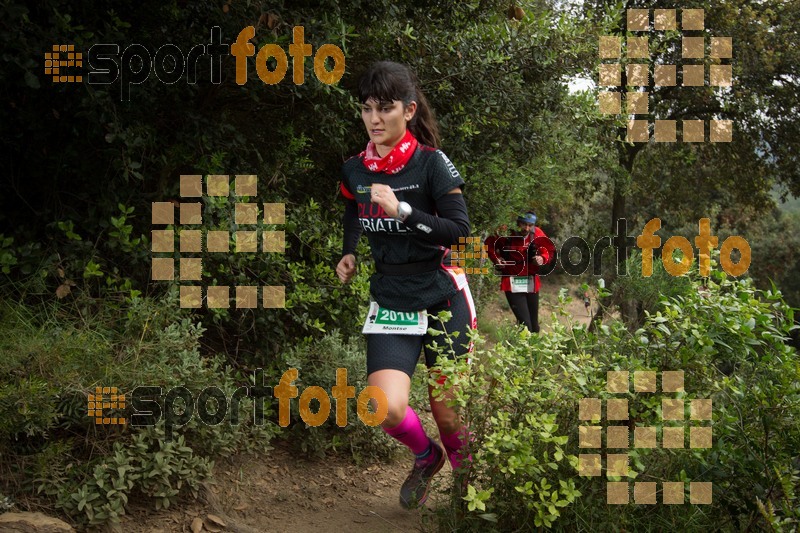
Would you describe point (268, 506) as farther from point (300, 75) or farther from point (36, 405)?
point (300, 75)

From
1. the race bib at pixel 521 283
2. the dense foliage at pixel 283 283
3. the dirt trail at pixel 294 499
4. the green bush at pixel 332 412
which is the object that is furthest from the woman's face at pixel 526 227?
the dirt trail at pixel 294 499

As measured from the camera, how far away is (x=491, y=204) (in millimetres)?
7125

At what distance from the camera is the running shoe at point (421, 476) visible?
4273mm

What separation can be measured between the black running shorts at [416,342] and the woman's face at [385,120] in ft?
2.99

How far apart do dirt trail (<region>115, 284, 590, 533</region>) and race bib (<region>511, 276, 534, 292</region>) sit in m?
3.70

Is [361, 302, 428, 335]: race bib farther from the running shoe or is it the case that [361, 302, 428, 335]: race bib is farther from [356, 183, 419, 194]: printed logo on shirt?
the running shoe

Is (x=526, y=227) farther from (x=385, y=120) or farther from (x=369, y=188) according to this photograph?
(x=385, y=120)

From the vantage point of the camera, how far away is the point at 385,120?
12.3 ft

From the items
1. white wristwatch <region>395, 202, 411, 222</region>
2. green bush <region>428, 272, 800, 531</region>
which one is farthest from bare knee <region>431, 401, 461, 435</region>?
white wristwatch <region>395, 202, 411, 222</region>

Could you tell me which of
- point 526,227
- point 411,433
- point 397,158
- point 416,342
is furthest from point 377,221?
point 526,227

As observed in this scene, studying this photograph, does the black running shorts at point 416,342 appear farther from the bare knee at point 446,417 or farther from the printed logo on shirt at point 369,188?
the printed logo on shirt at point 369,188

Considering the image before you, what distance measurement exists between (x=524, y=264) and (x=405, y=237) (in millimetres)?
5261

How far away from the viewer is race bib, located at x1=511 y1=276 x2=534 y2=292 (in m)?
8.82

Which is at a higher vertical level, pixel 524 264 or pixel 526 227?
pixel 526 227
